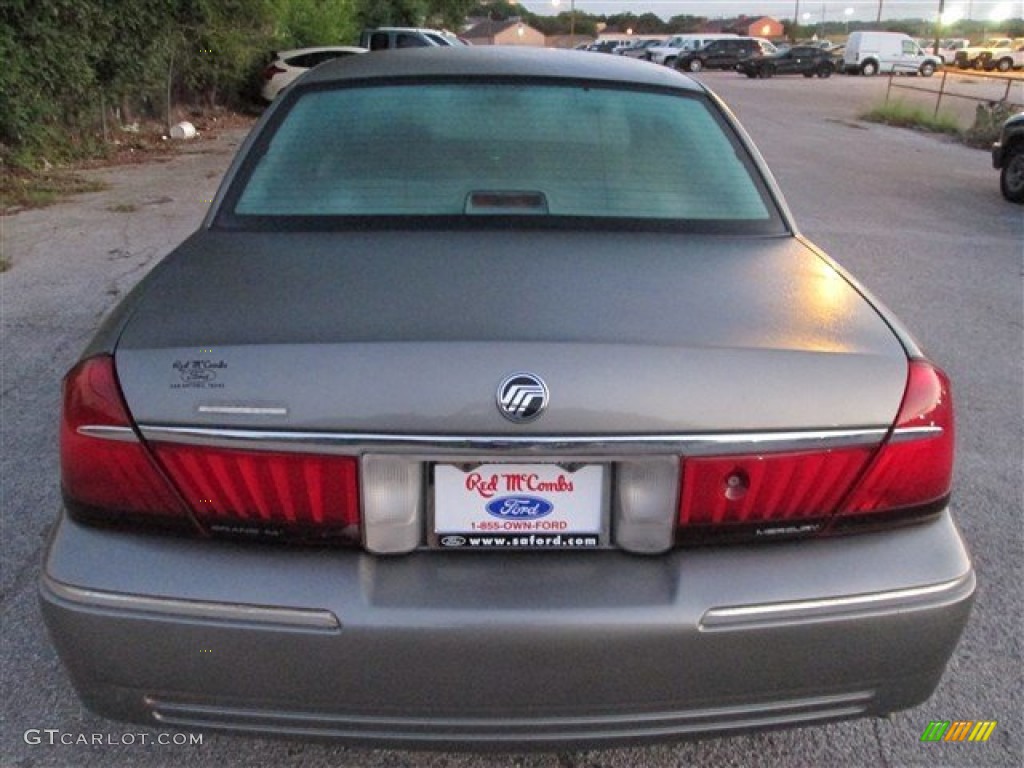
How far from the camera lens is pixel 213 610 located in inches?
71.2

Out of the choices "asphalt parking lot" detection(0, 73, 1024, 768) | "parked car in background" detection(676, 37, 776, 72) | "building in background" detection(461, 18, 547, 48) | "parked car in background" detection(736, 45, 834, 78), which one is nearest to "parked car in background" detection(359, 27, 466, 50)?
"asphalt parking lot" detection(0, 73, 1024, 768)

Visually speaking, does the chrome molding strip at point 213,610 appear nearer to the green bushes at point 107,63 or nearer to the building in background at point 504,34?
the green bushes at point 107,63

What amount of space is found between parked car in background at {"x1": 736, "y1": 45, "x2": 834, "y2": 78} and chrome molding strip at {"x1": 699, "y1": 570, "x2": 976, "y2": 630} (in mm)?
51179

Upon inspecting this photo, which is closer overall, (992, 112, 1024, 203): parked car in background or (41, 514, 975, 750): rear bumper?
(41, 514, 975, 750): rear bumper

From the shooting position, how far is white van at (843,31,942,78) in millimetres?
50812

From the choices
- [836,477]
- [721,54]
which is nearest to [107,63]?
[836,477]

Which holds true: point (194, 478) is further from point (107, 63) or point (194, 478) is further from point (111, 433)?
point (107, 63)

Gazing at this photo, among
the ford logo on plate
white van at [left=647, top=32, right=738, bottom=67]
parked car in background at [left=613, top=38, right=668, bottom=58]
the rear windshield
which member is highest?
the rear windshield

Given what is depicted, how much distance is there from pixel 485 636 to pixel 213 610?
507mm

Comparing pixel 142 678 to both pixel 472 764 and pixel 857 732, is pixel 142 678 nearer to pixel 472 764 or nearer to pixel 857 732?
pixel 472 764

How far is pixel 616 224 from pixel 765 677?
48.0 inches

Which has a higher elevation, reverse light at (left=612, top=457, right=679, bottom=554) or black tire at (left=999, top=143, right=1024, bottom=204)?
reverse light at (left=612, top=457, right=679, bottom=554)

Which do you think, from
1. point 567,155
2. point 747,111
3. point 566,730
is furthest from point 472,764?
point 747,111

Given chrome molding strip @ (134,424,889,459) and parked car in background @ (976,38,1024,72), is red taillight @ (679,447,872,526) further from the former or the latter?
parked car in background @ (976,38,1024,72)
